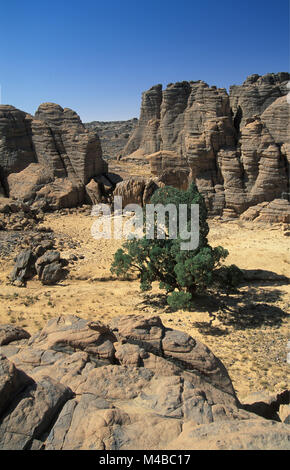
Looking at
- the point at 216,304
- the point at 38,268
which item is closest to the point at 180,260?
the point at 216,304

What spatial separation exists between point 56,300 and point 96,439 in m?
12.2

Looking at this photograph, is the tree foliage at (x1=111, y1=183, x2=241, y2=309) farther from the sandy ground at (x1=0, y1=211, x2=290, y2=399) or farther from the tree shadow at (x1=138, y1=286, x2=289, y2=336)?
the sandy ground at (x1=0, y1=211, x2=290, y2=399)

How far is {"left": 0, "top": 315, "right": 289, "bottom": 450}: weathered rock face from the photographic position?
5160mm

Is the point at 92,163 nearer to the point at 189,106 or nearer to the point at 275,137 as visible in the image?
the point at 189,106

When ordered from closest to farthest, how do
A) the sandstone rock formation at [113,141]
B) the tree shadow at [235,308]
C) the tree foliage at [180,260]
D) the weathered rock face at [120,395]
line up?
the weathered rock face at [120,395], the tree foliage at [180,260], the tree shadow at [235,308], the sandstone rock formation at [113,141]

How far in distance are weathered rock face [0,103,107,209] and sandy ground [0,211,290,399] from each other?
9.05 meters

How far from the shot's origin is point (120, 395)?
6414mm

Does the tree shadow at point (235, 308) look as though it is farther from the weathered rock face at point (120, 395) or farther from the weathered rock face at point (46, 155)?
the weathered rock face at point (46, 155)

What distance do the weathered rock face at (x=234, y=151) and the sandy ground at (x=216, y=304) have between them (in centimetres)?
441

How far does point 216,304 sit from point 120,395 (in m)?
10.7

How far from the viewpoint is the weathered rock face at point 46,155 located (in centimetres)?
3178

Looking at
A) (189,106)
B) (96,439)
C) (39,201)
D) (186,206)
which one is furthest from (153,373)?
(189,106)

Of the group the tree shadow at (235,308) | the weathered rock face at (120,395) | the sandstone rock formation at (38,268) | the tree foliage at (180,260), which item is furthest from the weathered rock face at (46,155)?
the weathered rock face at (120,395)

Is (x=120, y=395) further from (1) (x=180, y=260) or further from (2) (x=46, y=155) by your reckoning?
(2) (x=46, y=155)
